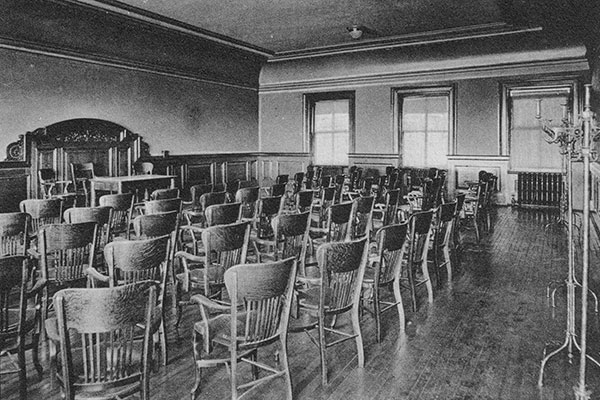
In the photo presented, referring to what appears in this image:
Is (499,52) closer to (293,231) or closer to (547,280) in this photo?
(547,280)

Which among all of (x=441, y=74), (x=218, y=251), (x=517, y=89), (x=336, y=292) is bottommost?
(x=336, y=292)

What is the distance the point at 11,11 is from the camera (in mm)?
8219

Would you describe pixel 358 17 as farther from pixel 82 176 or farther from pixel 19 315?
pixel 19 315

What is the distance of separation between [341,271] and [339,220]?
198 cm

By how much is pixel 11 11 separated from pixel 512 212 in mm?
9937

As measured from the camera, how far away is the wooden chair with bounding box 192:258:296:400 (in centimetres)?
260

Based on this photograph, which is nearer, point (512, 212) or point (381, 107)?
point (512, 212)

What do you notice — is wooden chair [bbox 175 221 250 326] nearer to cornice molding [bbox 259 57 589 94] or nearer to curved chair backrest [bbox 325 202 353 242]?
curved chair backrest [bbox 325 202 353 242]

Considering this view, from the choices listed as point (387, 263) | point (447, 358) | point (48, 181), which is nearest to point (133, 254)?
point (387, 263)

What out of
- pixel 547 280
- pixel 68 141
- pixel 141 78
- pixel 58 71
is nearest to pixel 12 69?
pixel 58 71

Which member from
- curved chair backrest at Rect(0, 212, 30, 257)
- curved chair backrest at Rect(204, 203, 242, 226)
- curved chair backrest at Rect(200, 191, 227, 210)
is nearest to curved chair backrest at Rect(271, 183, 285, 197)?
curved chair backrest at Rect(200, 191, 227, 210)

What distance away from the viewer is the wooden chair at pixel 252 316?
8.52 ft

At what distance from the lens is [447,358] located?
349 centimetres

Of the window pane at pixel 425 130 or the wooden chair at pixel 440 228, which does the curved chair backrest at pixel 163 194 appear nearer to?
the wooden chair at pixel 440 228
